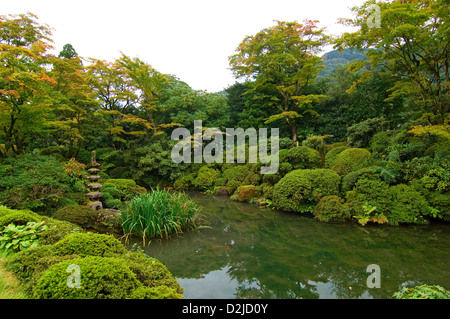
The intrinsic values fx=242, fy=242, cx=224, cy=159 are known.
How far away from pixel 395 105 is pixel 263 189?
7.53m

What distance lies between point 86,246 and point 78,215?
3.04 meters

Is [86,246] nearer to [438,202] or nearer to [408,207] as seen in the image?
[408,207]

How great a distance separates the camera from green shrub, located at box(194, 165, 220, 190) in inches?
493

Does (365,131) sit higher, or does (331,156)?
(365,131)

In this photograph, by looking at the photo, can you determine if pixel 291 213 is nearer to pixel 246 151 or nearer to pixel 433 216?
pixel 433 216

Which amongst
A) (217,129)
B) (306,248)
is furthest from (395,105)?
(306,248)

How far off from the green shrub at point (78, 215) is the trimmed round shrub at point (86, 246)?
270 centimetres

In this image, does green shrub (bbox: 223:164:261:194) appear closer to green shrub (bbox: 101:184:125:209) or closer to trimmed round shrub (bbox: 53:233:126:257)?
green shrub (bbox: 101:184:125:209)

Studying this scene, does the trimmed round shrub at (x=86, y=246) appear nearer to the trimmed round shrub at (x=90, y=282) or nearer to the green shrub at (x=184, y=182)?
the trimmed round shrub at (x=90, y=282)

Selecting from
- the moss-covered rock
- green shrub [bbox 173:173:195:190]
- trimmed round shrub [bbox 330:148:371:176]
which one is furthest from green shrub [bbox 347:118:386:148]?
green shrub [bbox 173:173:195:190]

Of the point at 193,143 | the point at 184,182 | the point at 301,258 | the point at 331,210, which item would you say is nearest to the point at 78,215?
the point at 301,258

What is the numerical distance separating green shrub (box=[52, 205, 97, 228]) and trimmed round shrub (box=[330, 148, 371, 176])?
285 inches

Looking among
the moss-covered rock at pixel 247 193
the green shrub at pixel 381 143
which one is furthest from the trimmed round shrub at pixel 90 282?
the green shrub at pixel 381 143

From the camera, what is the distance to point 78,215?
555 cm
